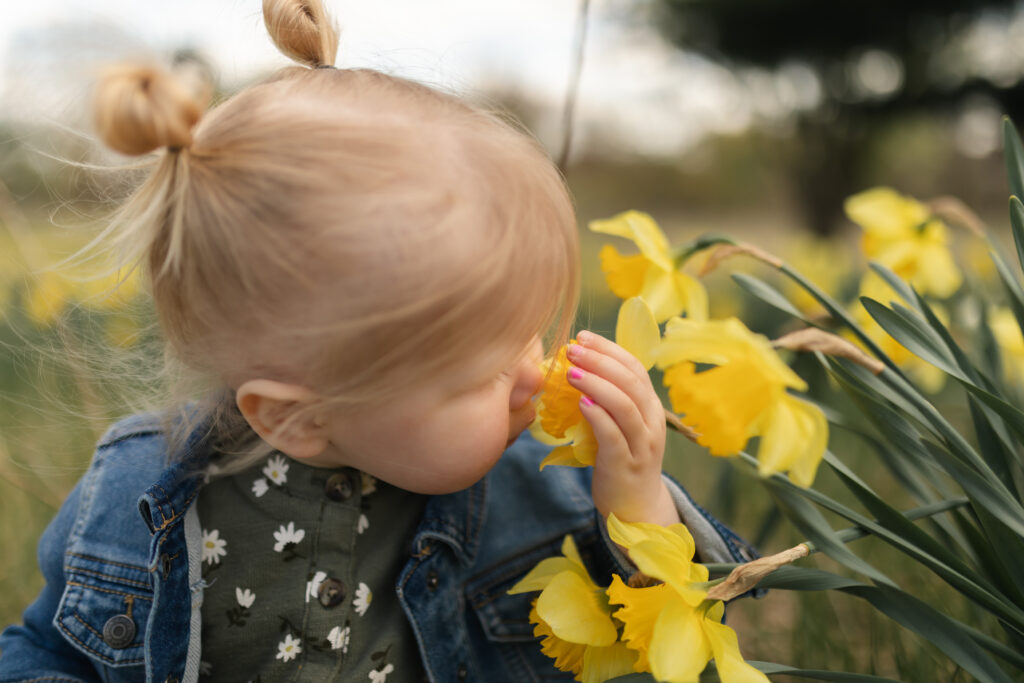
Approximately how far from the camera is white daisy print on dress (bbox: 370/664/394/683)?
0.99 metres

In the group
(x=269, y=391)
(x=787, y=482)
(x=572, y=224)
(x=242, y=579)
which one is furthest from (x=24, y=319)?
(x=787, y=482)

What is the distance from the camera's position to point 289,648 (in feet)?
3.18

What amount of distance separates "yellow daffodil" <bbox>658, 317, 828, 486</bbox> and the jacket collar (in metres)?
0.50

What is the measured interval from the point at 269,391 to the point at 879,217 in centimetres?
100

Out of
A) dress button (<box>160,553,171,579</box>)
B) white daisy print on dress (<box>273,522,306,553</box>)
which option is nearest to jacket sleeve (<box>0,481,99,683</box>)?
dress button (<box>160,553,171,579</box>)

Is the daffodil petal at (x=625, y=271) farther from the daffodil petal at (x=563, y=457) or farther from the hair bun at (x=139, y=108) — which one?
the hair bun at (x=139, y=108)

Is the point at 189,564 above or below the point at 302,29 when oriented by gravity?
below

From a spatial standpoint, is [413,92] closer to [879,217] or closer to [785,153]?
[879,217]

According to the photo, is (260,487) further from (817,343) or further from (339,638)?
(817,343)

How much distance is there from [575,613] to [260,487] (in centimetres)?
44

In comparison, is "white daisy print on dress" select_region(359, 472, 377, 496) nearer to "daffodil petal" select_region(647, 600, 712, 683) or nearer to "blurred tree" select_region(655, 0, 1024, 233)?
"daffodil petal" select_region(647, 600, 712, 683)

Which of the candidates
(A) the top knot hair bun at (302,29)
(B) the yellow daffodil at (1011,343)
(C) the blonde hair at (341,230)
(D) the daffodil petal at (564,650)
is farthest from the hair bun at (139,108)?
(B) the yellow daffodil at (1011,343)

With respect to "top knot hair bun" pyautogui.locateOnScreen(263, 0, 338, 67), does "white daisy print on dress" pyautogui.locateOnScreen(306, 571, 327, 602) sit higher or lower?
lower

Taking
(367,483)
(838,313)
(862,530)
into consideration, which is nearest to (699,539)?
(862,530)
